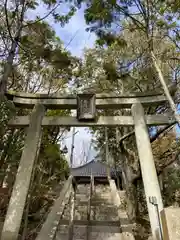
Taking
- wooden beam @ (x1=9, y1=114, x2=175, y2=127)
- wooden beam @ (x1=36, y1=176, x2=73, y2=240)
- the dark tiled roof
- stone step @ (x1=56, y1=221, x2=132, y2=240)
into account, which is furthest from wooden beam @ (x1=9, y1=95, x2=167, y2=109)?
the dark tiled roof

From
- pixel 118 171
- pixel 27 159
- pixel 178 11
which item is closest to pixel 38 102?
pixel 27 159

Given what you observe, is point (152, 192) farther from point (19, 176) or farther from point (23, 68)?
point (23, 68)

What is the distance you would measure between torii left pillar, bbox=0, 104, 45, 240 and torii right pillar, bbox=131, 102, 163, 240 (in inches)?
98.0

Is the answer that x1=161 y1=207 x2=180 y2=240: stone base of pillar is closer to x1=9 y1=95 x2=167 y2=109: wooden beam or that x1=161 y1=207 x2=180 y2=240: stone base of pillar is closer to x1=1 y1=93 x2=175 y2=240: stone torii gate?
x1=1 y1=93 x2=175 y2=240: stone torii gate

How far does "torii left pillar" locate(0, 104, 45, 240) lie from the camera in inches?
168

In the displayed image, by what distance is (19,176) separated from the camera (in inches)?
191

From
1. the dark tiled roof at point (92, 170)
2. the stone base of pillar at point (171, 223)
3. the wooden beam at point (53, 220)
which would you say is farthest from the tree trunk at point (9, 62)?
the dark tiled roof at point (92, 170)

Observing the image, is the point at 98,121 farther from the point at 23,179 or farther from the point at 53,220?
the point at 53,220

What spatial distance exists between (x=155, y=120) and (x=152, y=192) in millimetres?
1873

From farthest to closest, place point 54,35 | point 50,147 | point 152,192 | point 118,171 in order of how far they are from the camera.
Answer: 1. point 118,171
2. point 50,147
3. point 54,35
4. point 152,192

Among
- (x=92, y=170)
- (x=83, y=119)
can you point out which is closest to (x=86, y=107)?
(x=83, y=119)

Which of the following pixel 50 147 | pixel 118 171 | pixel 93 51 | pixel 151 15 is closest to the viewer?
pixel 151 15

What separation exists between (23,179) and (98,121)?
2.28 metres

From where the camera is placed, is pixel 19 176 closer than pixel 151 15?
Yes
